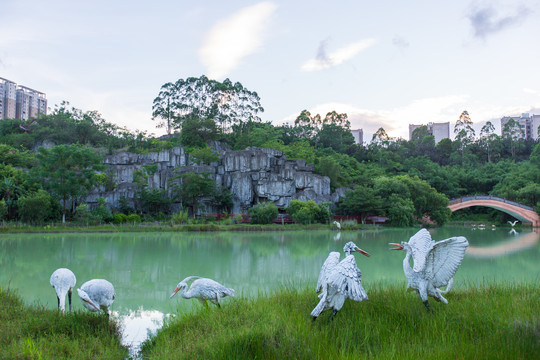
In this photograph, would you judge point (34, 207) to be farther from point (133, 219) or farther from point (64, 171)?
point (133, 219)

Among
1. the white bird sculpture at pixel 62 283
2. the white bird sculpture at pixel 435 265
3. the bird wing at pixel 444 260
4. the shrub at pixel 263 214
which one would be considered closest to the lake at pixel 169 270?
the white bird sculpture at pixel 62 283

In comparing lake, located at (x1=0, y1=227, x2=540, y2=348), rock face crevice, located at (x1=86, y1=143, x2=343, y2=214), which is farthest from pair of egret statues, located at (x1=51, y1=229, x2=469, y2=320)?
rock face crevice, located at (x1=86, y1=143, x2=343, y2=214)

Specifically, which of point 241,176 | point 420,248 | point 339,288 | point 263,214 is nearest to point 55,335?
point 339,288

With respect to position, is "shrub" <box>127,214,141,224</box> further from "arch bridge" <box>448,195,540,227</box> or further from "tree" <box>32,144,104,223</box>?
"arch bridge" <box>448,195,540,227</box>

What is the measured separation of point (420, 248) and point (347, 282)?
39.6 inches

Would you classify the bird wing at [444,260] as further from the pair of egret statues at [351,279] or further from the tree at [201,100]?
the tree at [201,100]

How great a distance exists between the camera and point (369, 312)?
3613 mm

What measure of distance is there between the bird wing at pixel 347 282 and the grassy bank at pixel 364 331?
0.94 feet

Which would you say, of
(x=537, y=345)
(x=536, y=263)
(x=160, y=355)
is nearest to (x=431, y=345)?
(x=537, y=345)

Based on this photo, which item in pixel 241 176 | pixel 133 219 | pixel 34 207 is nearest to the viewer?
pixel 34 207

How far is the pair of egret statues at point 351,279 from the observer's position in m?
3.20

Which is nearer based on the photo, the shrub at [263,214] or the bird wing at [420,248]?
the bird wing at [420,248]

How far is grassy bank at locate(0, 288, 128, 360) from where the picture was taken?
292cm

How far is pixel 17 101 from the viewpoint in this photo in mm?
65750
